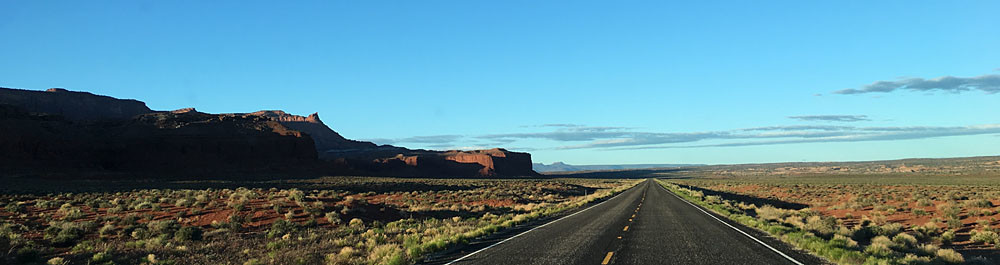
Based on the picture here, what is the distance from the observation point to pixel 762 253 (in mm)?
12625

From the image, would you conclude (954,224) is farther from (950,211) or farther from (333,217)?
(333,217)

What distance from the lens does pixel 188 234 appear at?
18781 millimetres

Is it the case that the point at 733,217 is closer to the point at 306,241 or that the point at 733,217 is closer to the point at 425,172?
the point at 306,241

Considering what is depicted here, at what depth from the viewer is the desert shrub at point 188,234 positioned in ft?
60.3

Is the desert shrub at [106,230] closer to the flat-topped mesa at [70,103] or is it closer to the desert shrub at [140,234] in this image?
the desert shrub at [140,234]

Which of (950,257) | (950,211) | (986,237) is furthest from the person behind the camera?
(950,211)

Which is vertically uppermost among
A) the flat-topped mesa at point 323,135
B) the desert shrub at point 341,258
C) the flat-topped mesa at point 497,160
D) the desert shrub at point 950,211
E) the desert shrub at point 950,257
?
the flat-topped mesa at point 323,135

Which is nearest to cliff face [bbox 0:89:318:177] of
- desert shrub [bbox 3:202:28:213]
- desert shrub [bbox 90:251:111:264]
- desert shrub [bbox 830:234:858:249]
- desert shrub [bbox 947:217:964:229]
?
desert shrub [bbox 3:202:28:213]

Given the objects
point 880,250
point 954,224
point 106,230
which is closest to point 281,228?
point 106,230

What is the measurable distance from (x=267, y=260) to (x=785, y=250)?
1266 centimetres

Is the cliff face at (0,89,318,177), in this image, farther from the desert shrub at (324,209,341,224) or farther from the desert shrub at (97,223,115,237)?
the desert shrub at (324,209,341,224)

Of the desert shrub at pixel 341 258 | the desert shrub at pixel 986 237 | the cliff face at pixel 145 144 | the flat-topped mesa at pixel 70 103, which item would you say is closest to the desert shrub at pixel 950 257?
the desert shrub at pixel 986 237

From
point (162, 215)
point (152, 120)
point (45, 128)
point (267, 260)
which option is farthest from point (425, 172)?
point (267, 260)

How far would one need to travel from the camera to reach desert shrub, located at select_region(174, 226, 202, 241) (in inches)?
724
